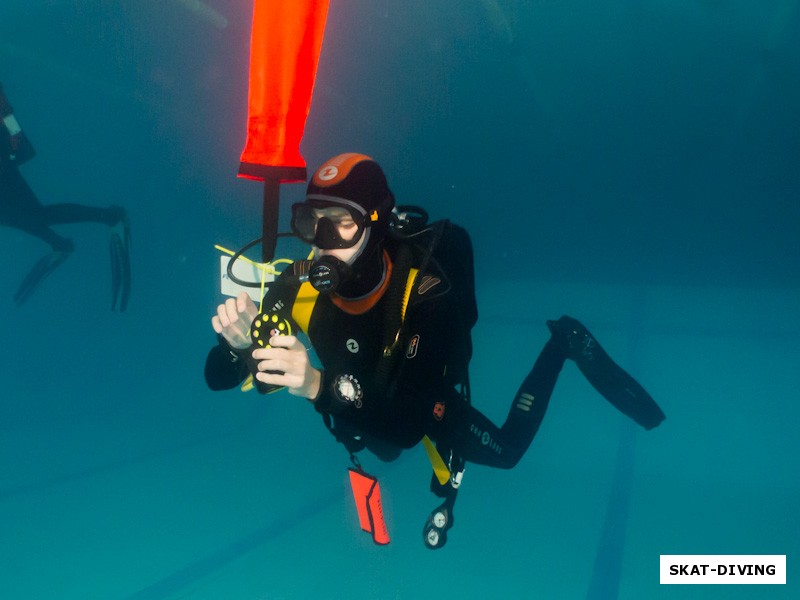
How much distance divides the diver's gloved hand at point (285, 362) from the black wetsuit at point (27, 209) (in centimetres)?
409

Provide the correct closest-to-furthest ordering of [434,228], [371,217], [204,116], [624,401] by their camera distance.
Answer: [371,217] < [434,228] < [624,401] < [204,116]

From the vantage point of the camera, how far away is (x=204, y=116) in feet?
18.3

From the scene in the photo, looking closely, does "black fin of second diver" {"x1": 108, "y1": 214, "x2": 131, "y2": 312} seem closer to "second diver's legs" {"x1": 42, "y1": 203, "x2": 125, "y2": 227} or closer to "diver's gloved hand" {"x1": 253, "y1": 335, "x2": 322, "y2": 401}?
"second diver's legs" {"x1": 42, "y1": 203, "x2": 125, "y2": 227}

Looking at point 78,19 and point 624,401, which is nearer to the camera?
point 624,401

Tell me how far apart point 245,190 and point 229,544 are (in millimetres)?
3481

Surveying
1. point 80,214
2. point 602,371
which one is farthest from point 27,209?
point 602,371

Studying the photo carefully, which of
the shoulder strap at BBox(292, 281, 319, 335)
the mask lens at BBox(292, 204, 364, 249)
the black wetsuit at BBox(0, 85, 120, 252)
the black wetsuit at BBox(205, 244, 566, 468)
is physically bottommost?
the black wetsuit at BBox(205, 244, 566, 468)

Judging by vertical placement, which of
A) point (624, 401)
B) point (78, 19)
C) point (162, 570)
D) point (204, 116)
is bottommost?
point (162, 570)

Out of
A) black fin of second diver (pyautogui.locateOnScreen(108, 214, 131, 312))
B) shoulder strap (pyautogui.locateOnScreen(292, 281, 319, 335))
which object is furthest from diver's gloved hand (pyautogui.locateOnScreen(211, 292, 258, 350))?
black fin of second diver (pyautogui.locateOnScreen(108, 214, 131, 312))

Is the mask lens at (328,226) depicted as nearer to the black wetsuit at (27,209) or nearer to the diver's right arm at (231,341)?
the diver's right arm at (231,341)

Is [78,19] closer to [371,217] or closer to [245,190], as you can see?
[245,190]

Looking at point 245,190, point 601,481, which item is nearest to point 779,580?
point 601,481

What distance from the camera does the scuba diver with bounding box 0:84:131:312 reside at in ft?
14.9

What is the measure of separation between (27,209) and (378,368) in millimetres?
4612
